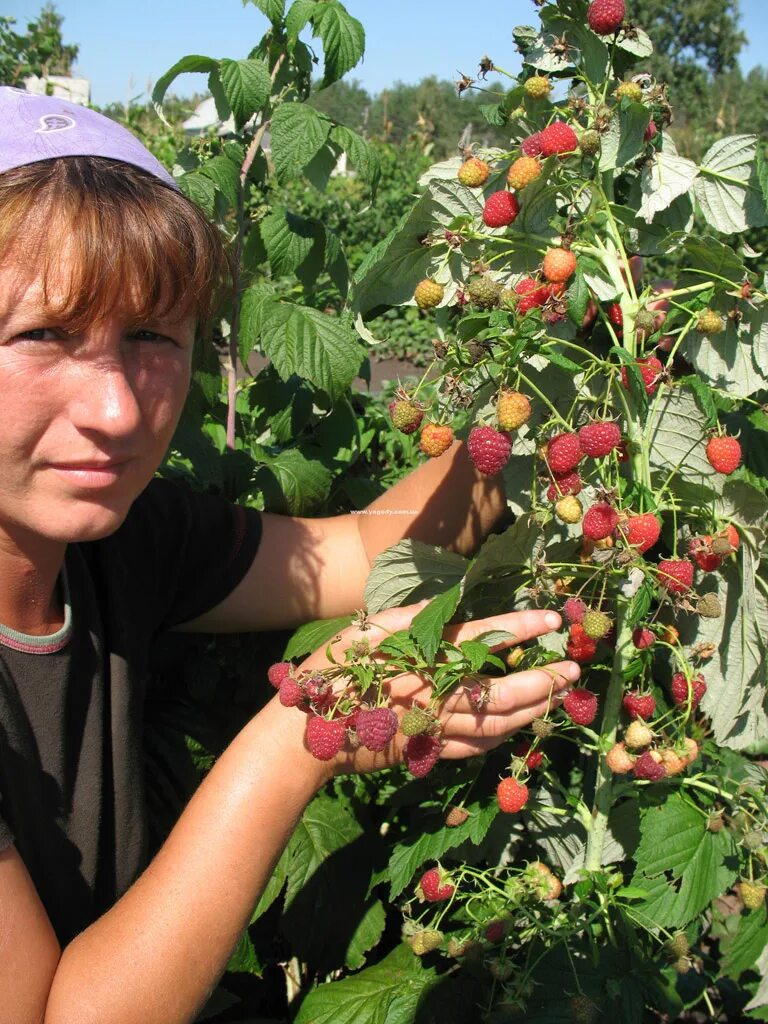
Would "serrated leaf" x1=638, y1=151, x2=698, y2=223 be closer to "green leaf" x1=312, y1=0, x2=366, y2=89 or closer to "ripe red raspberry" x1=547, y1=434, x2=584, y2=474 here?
"ripe red raspberry" x1=547, y1=434, x2=584, y2=474

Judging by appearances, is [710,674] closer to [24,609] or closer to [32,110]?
[24,609]

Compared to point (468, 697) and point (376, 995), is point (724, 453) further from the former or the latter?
point (376, 995)

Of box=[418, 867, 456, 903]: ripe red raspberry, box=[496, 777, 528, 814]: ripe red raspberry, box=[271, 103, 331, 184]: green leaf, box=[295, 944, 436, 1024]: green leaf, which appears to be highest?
box=[271, 103, 331, 184]: green leaf

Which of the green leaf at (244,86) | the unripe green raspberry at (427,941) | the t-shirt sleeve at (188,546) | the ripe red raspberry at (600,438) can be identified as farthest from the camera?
the green leaf at (244,86)

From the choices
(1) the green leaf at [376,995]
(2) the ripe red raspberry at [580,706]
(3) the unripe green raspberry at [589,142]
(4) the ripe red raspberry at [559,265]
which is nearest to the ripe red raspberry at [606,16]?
(3) the unripe green raspberry at [589,142]

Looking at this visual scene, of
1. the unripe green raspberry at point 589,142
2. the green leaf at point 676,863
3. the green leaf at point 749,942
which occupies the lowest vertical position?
the green leaf at point 749,942

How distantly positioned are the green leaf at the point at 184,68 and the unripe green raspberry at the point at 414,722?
1.28m

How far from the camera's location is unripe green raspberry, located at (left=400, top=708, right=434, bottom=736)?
97 centimetres

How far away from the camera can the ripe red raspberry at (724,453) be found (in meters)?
1.03

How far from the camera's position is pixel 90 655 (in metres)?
1.29

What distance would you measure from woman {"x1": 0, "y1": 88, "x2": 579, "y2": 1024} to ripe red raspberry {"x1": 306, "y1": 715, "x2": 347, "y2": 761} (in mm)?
76

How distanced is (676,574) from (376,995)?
0.83 meters

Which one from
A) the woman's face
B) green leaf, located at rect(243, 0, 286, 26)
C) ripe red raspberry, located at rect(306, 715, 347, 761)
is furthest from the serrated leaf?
green leaf, located at rect(243, 0, 286, 26)

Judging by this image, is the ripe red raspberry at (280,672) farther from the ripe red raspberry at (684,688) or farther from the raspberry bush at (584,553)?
the ripe red raspberry at (684,688)
